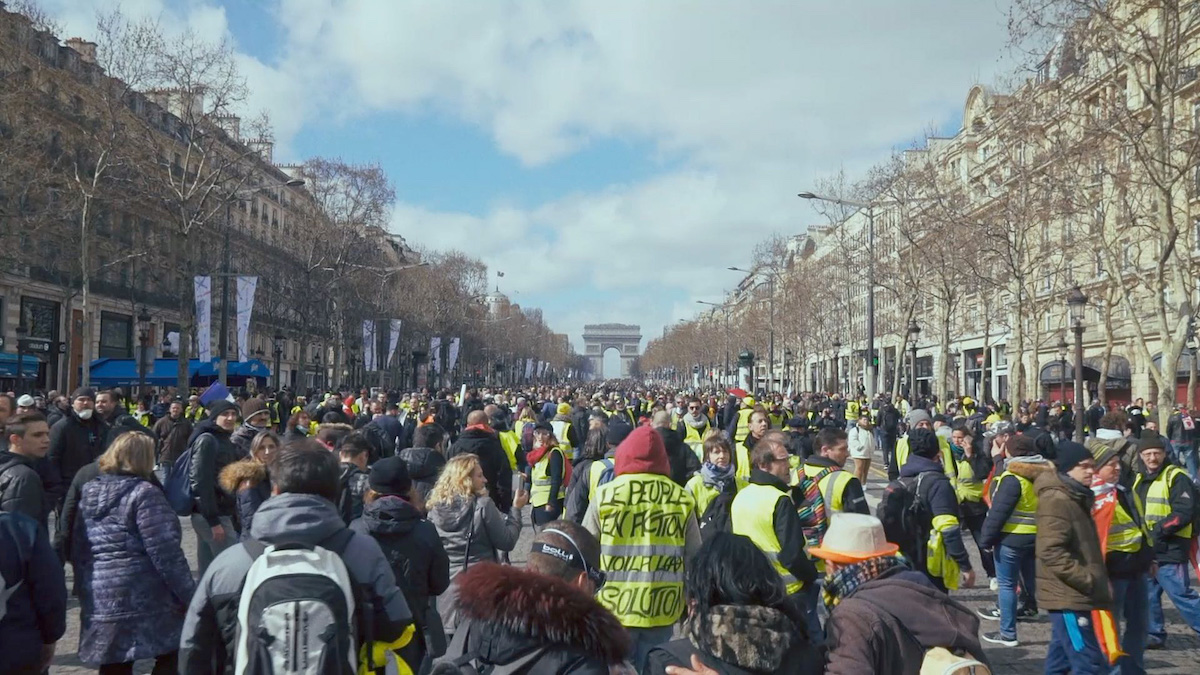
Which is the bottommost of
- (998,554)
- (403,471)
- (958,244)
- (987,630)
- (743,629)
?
(987,630)

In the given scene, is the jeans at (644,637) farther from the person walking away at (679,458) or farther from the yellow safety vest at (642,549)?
the person walking away at (679,458)

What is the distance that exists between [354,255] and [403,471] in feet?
155

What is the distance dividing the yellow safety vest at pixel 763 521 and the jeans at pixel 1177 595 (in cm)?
352

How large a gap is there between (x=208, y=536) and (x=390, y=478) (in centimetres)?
329

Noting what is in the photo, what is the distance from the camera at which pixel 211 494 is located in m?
7.10

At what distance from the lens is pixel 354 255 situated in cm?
5009

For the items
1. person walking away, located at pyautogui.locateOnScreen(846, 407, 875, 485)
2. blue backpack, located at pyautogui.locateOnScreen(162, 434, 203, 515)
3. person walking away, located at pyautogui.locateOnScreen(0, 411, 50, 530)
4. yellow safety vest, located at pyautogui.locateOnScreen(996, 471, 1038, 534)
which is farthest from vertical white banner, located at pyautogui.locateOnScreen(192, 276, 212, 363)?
yellow safety vest, located at pyautogui.locateOnScreen(996, 471, 1038, 534)

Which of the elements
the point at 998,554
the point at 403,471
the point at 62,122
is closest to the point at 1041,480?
the point at 998,554

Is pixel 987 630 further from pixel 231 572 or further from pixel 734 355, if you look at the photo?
pixel 734 355

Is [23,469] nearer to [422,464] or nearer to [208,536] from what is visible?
[208,536]

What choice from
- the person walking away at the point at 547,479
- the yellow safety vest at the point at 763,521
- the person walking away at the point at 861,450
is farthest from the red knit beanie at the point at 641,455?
the person walking away at the point at 861,450

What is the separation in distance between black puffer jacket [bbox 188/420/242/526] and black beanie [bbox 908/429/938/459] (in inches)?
183

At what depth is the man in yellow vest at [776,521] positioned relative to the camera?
526 cm

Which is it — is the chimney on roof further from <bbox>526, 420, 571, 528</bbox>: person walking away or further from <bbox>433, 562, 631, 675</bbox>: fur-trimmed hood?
<bbox>433, 562, 631, 675</bbox>: fur-trimmed hood
